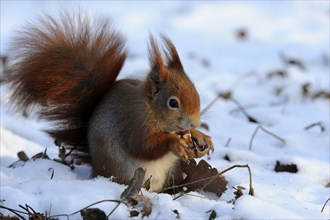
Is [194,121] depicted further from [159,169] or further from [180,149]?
[159,169]

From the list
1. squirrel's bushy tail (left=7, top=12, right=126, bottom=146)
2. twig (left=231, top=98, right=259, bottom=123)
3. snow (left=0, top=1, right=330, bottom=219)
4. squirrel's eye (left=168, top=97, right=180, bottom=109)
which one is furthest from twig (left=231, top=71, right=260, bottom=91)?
squirrel's eye (left=168, top=97, right=180, bottom=109)

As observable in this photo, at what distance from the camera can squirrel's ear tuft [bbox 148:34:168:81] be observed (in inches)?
85.6

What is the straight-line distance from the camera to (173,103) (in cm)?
212

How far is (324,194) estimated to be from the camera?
219 centimetres

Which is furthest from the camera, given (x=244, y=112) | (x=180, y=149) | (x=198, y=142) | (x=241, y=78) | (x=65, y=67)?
(x=241, y=78)

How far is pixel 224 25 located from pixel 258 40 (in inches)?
19.5

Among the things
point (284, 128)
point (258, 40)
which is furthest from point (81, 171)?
point (258, 40)

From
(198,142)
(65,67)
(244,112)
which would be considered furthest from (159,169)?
(244,112)

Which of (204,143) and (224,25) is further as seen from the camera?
(224,25)

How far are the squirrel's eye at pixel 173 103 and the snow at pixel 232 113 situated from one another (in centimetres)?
29

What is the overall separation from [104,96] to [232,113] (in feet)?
4.53

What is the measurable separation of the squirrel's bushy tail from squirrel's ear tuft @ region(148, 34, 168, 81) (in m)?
0.17

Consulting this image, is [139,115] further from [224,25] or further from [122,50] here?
[224,25]

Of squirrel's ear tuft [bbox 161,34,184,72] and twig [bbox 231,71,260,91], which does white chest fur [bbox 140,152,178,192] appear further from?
twig [bbox 231,71,260,91]
